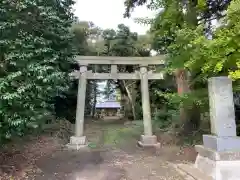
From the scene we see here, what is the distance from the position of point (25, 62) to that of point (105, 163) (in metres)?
4.04

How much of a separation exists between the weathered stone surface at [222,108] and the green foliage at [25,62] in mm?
3713

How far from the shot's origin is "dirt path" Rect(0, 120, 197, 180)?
6.48 meters

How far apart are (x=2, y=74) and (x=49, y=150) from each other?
4.28 m

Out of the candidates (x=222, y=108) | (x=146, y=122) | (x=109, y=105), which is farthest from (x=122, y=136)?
(x=109, y=105)

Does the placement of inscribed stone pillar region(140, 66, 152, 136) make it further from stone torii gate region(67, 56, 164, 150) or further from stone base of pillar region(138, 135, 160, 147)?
stone base of pillar region(138, 135, 160, 147)

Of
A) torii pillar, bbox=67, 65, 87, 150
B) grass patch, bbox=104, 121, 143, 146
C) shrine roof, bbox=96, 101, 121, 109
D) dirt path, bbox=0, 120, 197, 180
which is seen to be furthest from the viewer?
shrine roof, bbox=96, 101, 121, 109

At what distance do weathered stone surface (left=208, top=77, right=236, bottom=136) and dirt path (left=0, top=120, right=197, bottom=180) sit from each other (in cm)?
153

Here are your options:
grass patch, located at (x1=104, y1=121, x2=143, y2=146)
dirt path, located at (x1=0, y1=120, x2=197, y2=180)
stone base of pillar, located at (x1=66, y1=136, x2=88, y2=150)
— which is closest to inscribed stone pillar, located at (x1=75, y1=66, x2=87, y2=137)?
stone base of pillar, located at (x1=66, y1=136, x2=88, y2=150)

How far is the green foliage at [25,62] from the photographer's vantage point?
5.38m

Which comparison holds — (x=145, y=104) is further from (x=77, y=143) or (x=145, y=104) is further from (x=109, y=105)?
(x=109, y=105)

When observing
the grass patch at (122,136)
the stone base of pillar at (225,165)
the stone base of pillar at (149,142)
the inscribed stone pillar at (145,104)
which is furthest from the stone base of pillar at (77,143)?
the stone base of pillar at (225,165)

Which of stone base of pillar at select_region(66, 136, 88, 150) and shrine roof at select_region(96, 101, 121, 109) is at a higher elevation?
shrine roof at select_region(96, 101, 121, 109)

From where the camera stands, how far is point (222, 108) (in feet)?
18.5

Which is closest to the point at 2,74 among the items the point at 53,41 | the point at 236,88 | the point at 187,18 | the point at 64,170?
the point at 53,41
